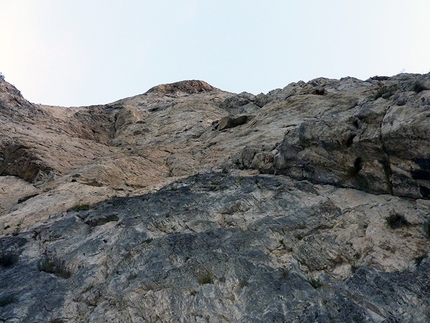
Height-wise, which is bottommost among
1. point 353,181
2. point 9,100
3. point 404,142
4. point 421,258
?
point 421,258

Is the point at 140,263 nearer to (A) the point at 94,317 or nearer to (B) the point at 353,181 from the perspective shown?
(A) the point at 94,317

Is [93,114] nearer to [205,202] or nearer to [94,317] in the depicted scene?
[205,202]

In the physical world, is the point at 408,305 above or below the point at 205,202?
below

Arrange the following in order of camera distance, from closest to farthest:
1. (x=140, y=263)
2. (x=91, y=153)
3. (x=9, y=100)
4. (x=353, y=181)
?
(x=140, y=263)
(x=353, y=181)
(x=91, y=153)
(x=9, y=100)

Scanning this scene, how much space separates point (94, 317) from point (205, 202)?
A: 469 centimetres

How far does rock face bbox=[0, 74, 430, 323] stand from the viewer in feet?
30.2

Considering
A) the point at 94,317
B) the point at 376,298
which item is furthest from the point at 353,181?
the point at 94,317

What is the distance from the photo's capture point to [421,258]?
9.41 metres

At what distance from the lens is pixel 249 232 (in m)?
11.3

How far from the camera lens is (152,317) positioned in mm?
9203

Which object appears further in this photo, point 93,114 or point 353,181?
point 93,114

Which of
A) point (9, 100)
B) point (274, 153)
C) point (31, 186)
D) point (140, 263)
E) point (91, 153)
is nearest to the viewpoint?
point (140, 263)

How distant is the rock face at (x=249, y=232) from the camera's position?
922cm

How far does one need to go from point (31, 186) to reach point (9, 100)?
11117mm
